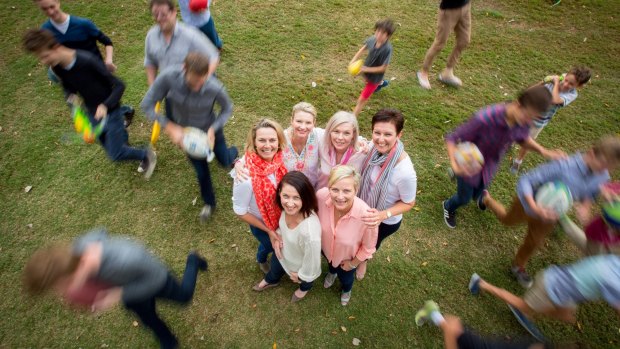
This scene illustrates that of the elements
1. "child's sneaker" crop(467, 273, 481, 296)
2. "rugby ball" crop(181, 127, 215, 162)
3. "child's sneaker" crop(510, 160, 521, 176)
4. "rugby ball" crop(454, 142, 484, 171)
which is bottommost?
"child's sneaker" crop(467, 273, 481, 296)

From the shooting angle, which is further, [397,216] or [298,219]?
[397,216]

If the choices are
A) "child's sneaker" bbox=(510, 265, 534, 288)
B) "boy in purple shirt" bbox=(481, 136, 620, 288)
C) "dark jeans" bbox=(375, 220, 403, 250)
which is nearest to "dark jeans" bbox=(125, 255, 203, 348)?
"dark jeans" bbox=(375, 220, 403, 250)

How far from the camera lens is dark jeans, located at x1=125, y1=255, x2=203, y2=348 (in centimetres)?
314

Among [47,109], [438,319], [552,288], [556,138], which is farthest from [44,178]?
[556,138]

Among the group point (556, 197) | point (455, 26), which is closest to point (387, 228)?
point (556, 197)

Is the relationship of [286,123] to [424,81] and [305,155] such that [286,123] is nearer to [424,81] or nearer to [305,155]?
[305,155]

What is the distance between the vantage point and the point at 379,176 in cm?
341

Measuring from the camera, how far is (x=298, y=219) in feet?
10.6

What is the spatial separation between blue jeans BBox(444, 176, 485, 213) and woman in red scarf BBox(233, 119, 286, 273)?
8.28 feet

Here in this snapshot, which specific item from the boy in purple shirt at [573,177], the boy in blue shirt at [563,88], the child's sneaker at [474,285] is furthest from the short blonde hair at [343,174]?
the boy in blue shirt at [563,88]

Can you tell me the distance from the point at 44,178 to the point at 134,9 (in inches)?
202

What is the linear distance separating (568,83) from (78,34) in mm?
7005

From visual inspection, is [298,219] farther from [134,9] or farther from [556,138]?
[134,9]

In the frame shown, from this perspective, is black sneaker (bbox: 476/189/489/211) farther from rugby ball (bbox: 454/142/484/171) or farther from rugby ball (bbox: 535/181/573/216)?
rugby ball (bbox: 535/181/573/216)
